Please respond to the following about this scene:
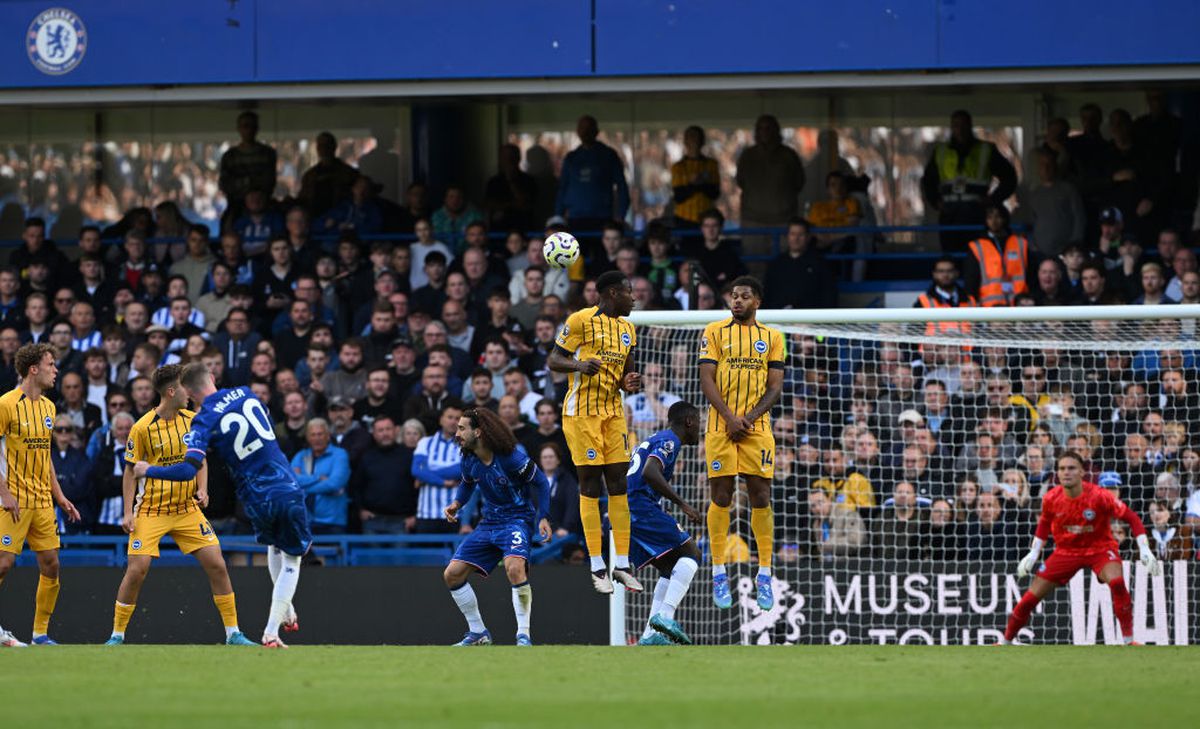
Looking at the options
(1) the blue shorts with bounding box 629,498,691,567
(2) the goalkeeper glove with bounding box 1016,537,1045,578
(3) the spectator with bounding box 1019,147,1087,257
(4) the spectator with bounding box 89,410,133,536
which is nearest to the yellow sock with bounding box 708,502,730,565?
(1) the blue shorts with bounding box 629,498,691,567

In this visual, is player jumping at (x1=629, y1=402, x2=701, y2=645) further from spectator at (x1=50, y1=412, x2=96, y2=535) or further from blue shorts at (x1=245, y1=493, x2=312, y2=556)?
spectator at (x1=50, y1=412, x2=96, y2=535)

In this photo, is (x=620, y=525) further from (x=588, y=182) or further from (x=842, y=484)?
(x=588, y=182)

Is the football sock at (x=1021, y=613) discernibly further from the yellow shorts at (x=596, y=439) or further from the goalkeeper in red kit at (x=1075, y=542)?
the yellow shorts at (x=596, y=439)

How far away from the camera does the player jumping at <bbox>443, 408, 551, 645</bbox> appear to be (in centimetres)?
1243

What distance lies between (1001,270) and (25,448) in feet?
29.9

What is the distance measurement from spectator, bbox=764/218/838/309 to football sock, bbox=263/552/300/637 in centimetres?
696

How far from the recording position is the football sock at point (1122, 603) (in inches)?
530

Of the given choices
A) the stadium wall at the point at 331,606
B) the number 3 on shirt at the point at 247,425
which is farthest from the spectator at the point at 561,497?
the number 3 on shirt at the point at 247,425

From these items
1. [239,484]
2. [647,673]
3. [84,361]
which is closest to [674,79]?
[84,361]

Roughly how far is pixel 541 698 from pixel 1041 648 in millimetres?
4299

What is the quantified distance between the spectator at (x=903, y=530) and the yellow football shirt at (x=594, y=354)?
3578 mm

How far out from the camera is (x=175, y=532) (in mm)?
12391

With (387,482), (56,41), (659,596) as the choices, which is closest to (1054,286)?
(659,596)

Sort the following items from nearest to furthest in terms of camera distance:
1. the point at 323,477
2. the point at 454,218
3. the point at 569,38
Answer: the point at 323,477 → the point at 569,38 → the point at 454,218
